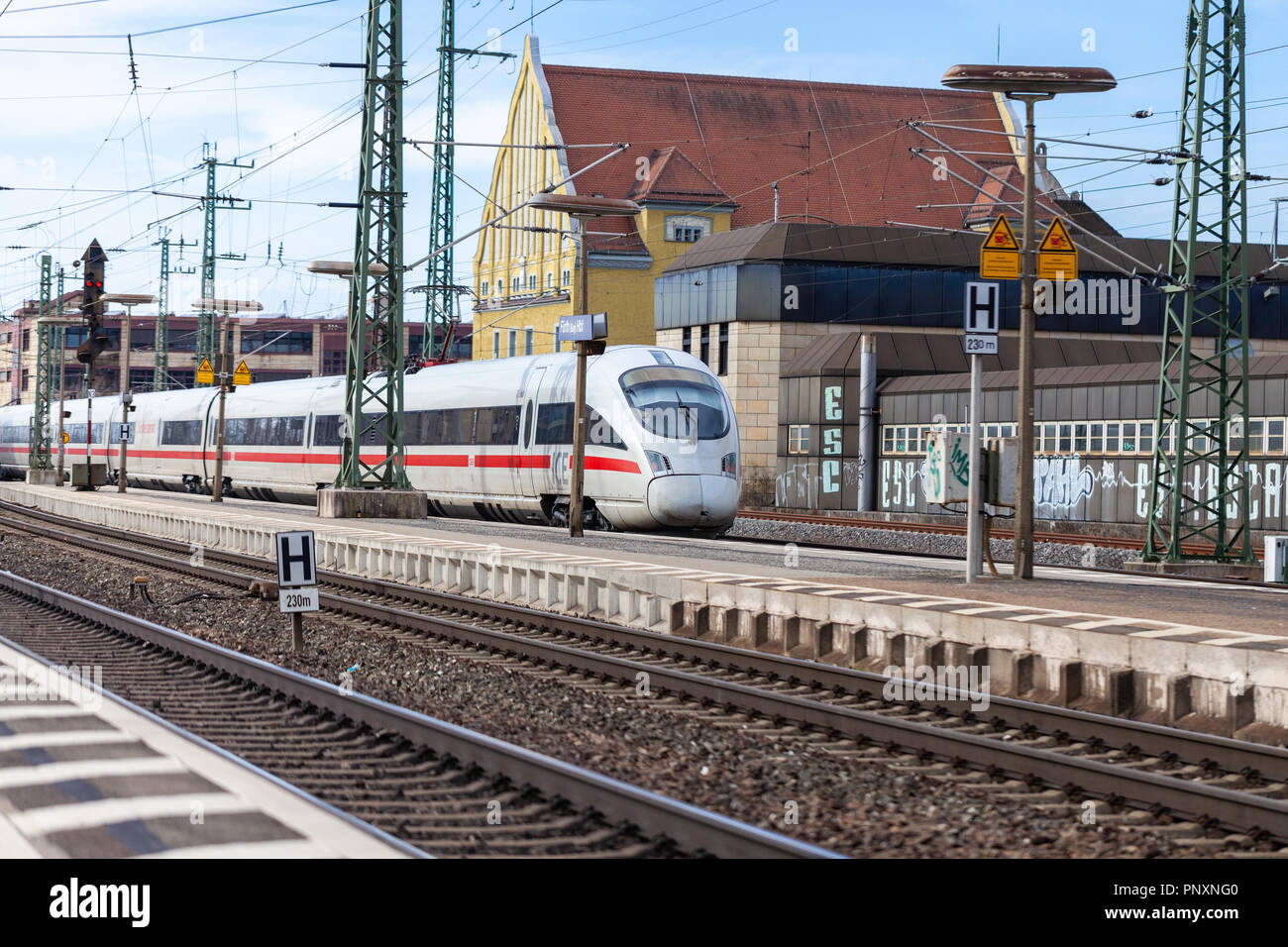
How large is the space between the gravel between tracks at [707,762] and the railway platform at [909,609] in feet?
8.97

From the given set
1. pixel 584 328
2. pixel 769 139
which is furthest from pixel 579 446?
pixel 769 139

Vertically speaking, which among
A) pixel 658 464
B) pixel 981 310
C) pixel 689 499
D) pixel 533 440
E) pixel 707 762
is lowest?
pixel 707 762

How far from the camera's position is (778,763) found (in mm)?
9258

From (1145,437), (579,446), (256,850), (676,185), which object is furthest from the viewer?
(676,185)

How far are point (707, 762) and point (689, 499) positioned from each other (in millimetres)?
16794

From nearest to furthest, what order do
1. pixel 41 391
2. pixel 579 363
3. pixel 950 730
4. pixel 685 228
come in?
1. pixel 950 730
2. pixel 579 363
3. pixel 41 391
4. pixel 685 228

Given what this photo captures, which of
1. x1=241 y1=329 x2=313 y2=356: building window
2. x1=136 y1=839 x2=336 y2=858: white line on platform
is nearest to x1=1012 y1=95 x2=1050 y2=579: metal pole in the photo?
x1=136 y1=839 x2=336 y2=858: white line on platform

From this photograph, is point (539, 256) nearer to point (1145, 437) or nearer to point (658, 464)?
point (1145, 437)

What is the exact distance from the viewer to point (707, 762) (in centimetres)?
924

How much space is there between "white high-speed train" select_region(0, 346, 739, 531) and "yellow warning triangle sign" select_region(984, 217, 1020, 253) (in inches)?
364

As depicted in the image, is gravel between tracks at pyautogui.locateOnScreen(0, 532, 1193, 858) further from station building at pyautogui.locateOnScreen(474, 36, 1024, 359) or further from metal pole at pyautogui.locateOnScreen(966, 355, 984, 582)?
station building at pyautogui.locateOnScreen(474, 36, 1024, 359)

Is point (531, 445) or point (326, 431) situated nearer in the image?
point (531, 445)

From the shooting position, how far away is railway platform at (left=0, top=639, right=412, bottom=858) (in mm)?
5918
